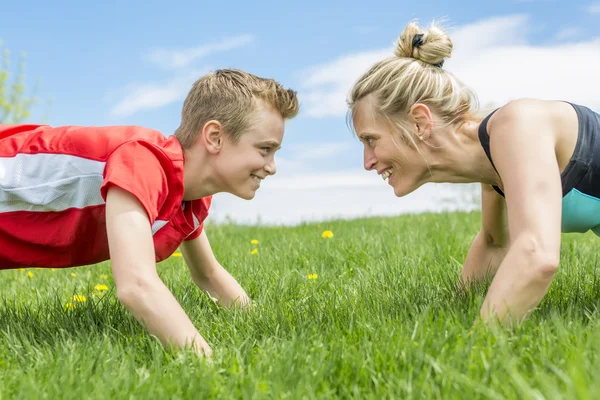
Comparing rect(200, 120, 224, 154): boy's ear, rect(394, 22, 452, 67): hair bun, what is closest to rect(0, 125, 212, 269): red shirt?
rect(200, 120, 224, 154): boy's ear

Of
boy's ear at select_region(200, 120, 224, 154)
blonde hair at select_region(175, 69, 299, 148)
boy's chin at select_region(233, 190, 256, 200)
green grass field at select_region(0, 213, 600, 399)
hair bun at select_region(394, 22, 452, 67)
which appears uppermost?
hair bun at select_region(394, 22, 452, 67)

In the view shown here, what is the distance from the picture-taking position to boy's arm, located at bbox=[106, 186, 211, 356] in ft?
8.15

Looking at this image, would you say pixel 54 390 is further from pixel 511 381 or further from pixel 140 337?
pixel 511 381

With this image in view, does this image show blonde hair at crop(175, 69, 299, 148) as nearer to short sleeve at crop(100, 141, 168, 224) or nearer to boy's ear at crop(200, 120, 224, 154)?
boy's ear at crop(200, 120, 224, 154)

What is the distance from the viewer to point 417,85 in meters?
3.00

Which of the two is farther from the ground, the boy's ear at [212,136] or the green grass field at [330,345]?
the boy's ear at [212,136]

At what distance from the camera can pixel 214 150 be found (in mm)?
3092

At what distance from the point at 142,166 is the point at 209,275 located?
1.12m

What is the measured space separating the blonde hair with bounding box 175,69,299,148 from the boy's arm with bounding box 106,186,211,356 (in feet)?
2.38

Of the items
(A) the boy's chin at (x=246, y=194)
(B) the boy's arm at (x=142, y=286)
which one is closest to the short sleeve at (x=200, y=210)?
(A) the boy's chin at (x=246, y=194)

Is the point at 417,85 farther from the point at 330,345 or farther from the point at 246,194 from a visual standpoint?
the point at 330,345

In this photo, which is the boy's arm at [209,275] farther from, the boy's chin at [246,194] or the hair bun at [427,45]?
the hair bun at [427,45]

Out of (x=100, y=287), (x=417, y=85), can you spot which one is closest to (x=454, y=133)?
(x=417, y=85)

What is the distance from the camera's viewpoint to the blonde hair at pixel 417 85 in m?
3.00
